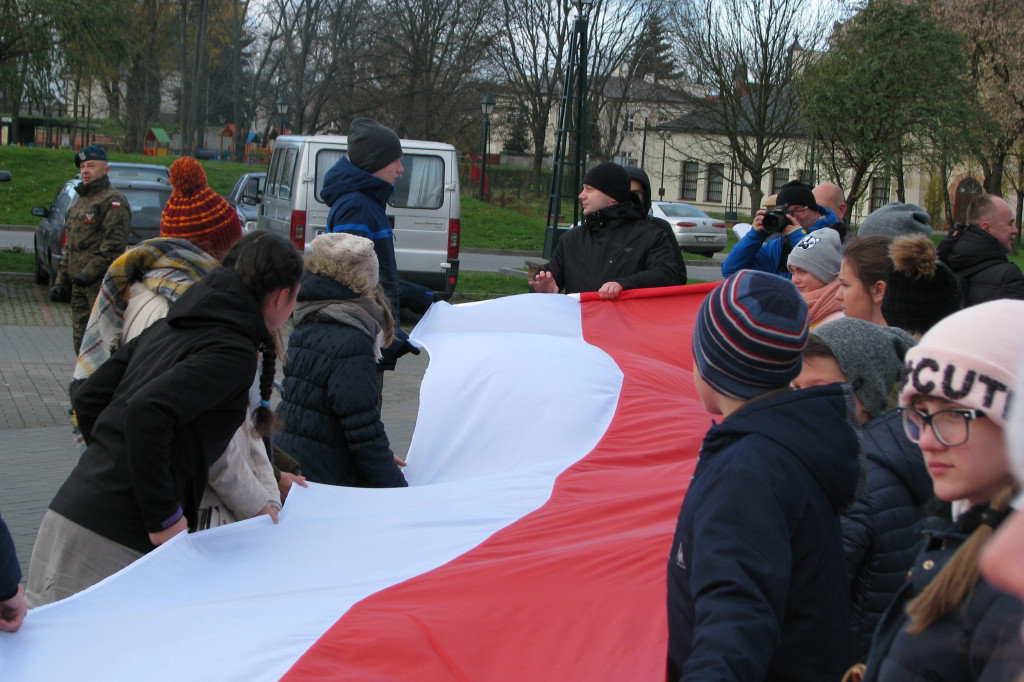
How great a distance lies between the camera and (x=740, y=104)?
1543 inches

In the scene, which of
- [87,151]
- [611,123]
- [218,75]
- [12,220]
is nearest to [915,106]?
[87,151]

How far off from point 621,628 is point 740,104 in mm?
38380

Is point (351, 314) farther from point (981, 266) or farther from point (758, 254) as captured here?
point (981, 266)

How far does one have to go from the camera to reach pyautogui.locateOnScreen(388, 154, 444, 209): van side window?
1498 centimetres

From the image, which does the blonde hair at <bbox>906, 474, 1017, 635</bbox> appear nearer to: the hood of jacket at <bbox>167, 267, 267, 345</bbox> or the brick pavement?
the hood of jacket at <bbox>167, 267, 267, 345</bbox>

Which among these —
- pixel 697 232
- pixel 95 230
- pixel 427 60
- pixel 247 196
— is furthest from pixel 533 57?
pixel 95 230

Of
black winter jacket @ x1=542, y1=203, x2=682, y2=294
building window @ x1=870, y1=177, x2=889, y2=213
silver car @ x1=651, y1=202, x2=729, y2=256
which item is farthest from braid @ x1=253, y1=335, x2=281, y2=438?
silver car @ x1=651, y1=202, x2=729, y2=256

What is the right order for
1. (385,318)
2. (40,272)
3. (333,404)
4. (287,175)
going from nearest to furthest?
(333,404) → (385,318) → (287,175) → (40,272)

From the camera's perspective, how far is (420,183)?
15.1 metres

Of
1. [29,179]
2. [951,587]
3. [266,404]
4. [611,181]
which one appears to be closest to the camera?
[951,587]

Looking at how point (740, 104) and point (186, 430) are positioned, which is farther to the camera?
point (740, 104)

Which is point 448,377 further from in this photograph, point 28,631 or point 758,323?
point 758,323

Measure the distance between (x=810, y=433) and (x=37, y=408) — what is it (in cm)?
853

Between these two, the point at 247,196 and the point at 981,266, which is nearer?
the point at 981,266
